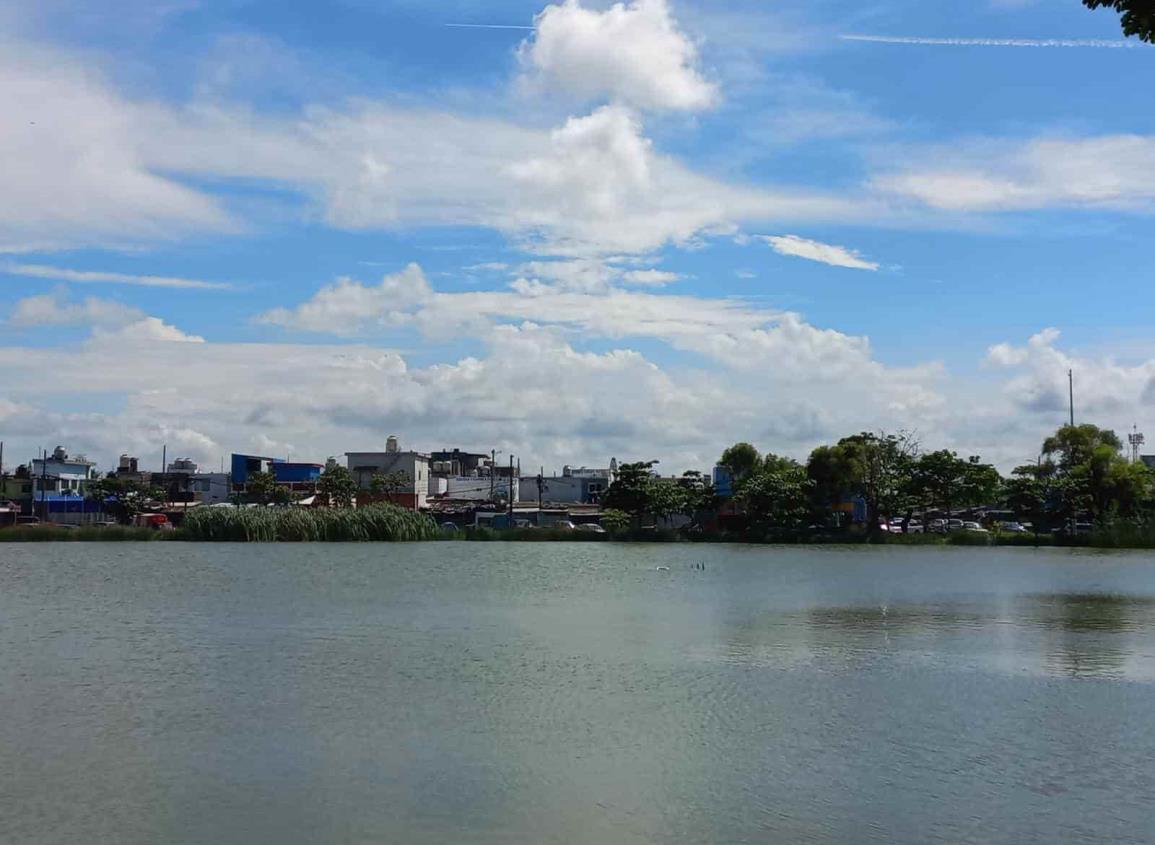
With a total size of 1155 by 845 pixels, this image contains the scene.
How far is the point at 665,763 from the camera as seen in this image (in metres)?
14.2

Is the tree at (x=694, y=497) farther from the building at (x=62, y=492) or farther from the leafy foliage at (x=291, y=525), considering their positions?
the building at (x=62, y=492)

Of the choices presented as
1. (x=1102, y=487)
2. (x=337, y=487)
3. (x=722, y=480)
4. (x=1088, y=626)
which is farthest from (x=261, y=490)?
(x=1088, y=626)

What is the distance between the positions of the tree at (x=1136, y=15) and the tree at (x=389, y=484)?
4392 inches

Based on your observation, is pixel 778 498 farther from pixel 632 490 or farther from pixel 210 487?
pixel 210 487

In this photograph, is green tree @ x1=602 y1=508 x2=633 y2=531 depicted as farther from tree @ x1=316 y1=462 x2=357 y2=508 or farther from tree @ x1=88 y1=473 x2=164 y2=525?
tree @ x1=88 y1=473 x2=164 y2=525

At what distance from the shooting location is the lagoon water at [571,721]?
39.2 ft

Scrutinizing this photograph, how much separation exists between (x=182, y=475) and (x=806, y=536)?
8222cm

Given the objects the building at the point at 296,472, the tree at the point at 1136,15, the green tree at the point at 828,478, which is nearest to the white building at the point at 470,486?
the building at the point at 296,472

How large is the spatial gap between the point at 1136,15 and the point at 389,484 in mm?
112738

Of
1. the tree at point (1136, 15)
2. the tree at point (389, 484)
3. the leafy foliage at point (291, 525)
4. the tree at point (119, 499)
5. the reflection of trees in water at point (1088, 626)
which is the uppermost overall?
the tree at point (1136, 15)

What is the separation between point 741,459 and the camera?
11125 centimetres

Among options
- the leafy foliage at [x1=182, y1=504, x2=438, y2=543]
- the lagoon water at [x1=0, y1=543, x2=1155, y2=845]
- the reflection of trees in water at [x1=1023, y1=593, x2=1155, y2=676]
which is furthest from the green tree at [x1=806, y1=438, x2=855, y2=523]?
the lagoon water at [x1=0, y1=543, x2=1155, y2=845]

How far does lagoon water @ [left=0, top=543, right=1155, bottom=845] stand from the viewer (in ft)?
39.2

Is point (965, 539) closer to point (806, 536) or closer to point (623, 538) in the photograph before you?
point (806, 536)
